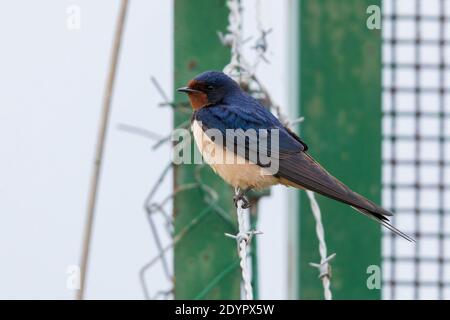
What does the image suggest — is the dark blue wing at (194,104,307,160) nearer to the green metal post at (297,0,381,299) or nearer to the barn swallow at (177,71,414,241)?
the barn swallow at (177,71,414,241)

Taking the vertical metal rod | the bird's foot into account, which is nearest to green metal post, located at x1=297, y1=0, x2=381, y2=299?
the bird's foot

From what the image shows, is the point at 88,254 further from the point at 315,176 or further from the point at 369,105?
the point at 369,105

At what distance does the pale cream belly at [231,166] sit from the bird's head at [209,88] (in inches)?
3.1

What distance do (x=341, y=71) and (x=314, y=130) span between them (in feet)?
0.49

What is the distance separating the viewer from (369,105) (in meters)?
3.76

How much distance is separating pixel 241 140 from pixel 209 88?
145 mm

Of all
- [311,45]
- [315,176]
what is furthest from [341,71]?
[315,176]

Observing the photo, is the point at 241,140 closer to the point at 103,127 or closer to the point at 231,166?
the point at 231,166

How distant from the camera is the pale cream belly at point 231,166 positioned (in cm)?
334

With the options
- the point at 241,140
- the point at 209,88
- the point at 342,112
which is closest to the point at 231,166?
the point at 241,140

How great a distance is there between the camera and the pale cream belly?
3.34 m

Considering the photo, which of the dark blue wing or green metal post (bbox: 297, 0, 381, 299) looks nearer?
the dark blue wing

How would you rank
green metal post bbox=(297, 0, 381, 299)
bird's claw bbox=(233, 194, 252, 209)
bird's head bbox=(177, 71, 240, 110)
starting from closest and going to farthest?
bird's claw bbox=(233, 194, 252, 209) < bird's head bbox=(177, 71, 240, 110) < green metal post bbox=(297, 0, 381, 299)

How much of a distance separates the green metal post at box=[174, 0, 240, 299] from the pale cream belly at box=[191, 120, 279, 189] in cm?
10
